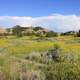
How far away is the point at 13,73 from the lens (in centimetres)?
1205

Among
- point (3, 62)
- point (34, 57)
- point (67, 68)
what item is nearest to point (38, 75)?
point (67, 68)

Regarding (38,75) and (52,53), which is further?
(52,53)

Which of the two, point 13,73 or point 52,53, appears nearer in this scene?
point 13,73

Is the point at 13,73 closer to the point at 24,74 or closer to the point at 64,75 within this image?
the point at 24,74

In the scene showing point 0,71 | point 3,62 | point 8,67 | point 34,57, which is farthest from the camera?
point 34,57

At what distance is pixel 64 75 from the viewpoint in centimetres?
1155

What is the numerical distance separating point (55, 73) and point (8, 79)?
5.47 feet

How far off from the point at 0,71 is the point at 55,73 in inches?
79.8

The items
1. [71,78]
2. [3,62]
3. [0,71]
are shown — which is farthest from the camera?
[3,62]

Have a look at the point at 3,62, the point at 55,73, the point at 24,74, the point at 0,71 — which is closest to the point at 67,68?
the point at 55,73

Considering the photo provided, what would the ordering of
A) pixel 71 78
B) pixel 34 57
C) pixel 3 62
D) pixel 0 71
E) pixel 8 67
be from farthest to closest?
pixel 34 57, pixel 3 62, pixel 8 67, pixel 0 71, pixel 71 78

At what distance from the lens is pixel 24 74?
462 inches

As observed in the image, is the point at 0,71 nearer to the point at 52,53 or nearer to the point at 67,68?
the point at 67,68

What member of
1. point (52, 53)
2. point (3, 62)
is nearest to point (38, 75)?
point (3, 62)
